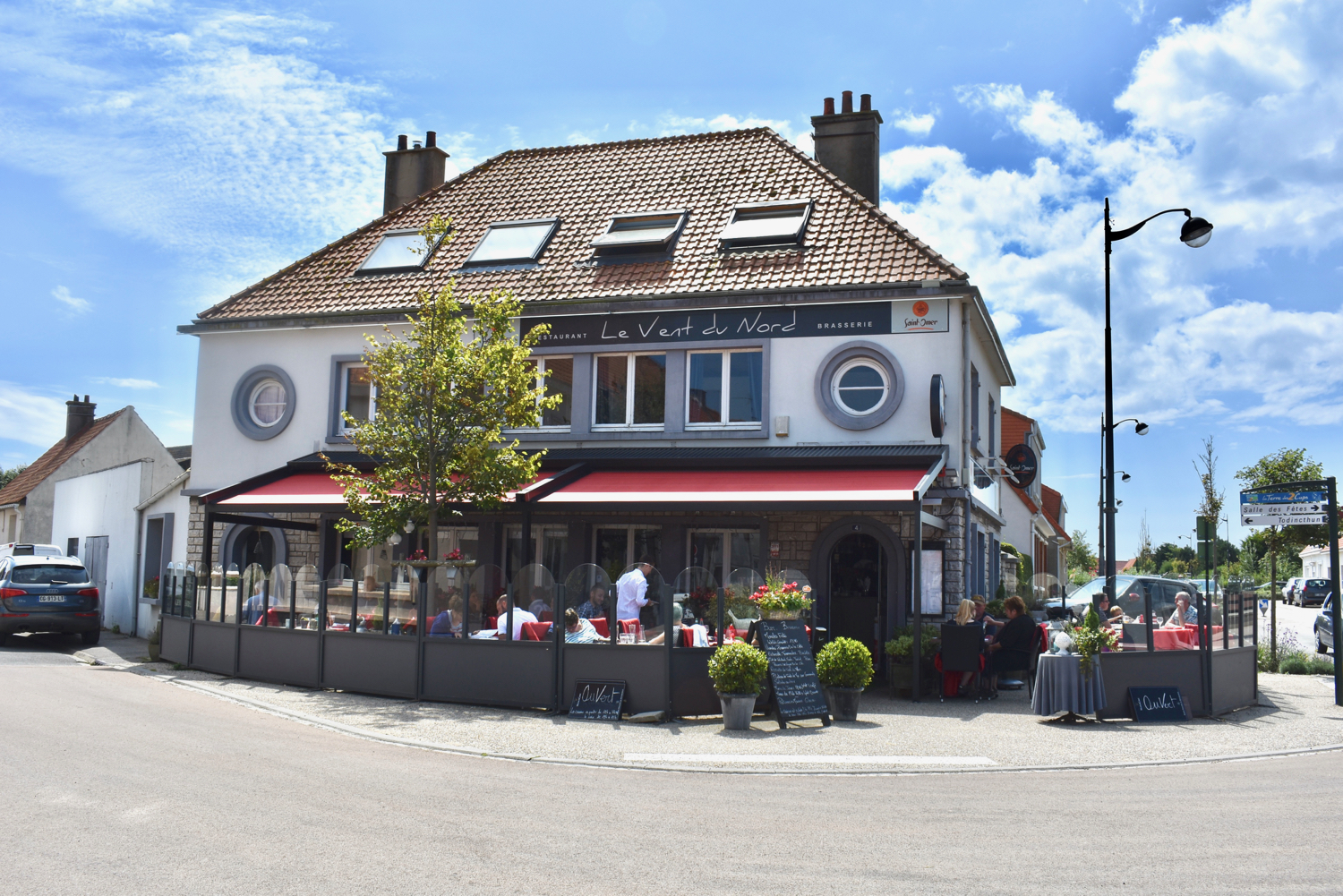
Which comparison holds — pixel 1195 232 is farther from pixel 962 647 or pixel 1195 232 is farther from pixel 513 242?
pixel 513 242

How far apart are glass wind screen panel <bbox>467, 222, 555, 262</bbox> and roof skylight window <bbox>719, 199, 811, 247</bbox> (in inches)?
150

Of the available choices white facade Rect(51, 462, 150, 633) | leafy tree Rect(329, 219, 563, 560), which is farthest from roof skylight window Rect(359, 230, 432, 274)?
white facade Rect(51, 462, 150, 633)

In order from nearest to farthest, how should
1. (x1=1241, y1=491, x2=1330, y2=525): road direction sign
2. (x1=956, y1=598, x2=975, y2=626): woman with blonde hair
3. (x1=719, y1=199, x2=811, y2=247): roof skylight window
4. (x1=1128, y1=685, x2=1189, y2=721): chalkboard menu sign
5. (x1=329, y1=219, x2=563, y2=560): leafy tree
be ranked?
(x1=1128, y1=685, x2=1189, y2=721): chalkboard menu sign
(x1=1241, y1=491, x2=1330, y2=525): road direction sign
(x1=956, y1=598, x2=975, y2=626): woman with blonde hair
(x1=329, y1=219, x2=563, y2=560): leafy tree
(x1=719, y1=199, x2=811, y2=247): roof skylight window

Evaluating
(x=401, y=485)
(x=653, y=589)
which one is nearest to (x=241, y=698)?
(x=401, y=485)

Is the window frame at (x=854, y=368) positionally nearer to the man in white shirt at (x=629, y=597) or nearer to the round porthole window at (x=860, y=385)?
the round porthole window at (x=860, y=385)

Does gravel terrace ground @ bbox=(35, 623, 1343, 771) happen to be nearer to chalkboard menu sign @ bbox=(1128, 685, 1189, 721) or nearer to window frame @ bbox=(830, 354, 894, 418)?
chalkboard menu sign @ bbox=(1128, 685, 1189, 721)

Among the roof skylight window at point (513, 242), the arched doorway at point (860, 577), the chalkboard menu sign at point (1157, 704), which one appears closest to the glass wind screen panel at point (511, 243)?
the roof skylight window at point (513, 242)

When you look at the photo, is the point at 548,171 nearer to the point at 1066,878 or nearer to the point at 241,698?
the point at 241,698

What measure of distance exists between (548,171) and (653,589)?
44.8ft

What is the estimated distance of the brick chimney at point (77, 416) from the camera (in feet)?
140

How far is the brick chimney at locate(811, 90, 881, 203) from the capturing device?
21.3 meters

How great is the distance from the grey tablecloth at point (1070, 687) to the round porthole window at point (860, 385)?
5466mm

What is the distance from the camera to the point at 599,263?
780 inches

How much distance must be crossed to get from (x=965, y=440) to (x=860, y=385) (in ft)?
6.15
